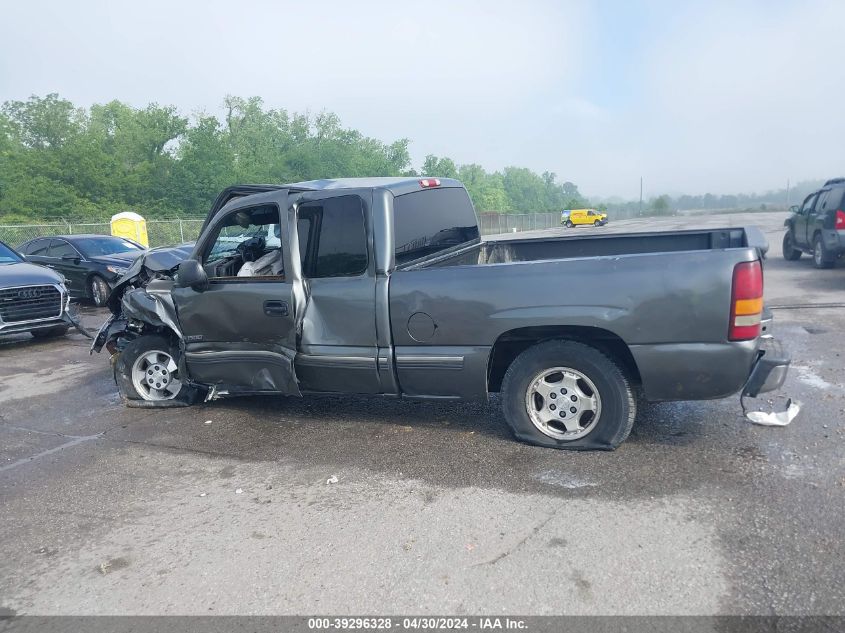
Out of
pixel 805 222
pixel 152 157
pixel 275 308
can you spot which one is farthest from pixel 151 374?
pixel 152 157

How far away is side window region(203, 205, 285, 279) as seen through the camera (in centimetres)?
522

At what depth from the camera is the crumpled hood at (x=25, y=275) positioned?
9.30m

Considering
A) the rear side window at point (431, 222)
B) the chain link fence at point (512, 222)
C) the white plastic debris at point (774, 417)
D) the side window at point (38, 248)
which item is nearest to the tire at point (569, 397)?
the white plastic debris at point (774, 417)

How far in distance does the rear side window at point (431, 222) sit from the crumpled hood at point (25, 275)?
7.02 m

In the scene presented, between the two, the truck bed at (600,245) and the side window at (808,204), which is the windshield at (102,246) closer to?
the truck bed at (600,245)

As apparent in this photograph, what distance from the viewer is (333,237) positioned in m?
4.89

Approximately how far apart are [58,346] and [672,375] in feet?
30.1

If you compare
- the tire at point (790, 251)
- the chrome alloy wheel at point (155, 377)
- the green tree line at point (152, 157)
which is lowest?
the chrome alloy wheel at point (155, 377)

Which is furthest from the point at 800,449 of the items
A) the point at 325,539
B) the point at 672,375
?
the point at 325,539

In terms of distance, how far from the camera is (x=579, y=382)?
14.4 feet

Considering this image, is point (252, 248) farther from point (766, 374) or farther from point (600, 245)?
point (766, 374)

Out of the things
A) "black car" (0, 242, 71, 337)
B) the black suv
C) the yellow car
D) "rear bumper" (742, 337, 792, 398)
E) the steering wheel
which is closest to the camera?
"rear bumper" (742, 337, 792, 398)

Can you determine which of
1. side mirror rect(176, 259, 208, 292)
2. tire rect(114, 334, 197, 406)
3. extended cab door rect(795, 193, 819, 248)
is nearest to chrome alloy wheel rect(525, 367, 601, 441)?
side mirror rect(176, 259, 208, 292)

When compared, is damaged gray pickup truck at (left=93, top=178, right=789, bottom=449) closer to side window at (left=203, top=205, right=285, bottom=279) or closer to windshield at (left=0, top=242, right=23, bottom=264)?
side window at (left=203, top=205, right=285, bottom=279)
